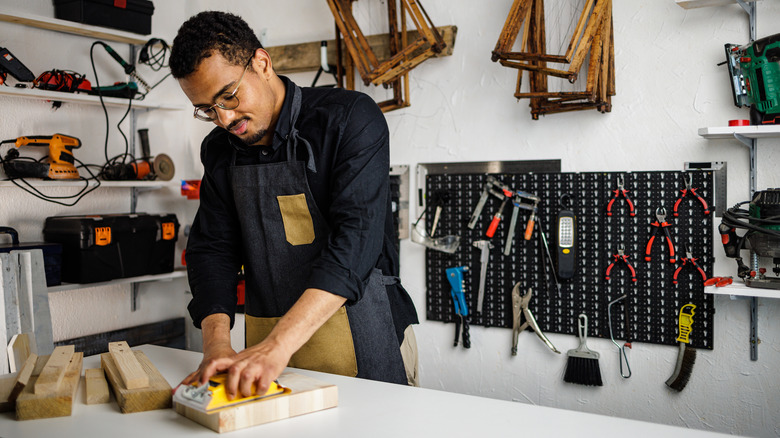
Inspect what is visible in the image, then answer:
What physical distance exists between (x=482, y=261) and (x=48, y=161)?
2.25 meters

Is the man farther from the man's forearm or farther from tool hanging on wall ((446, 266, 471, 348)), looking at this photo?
tool hanging on wall ((446, 266, 471, 348))

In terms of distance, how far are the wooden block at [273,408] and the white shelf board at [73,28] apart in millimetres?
2639

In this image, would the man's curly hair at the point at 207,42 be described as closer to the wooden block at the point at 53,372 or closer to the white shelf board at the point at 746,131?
the wooden block at the point at 53,372

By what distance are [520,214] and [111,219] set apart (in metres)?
2.05

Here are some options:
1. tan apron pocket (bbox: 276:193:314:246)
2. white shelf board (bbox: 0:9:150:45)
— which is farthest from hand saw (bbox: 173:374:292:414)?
white shelf board (bbox: 0:9:150:45)

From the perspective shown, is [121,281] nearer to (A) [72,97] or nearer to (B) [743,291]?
(A) [72,97]

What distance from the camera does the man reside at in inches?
56.1

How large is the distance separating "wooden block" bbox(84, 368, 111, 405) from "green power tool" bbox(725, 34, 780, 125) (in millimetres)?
2264

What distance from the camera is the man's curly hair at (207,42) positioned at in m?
1.42

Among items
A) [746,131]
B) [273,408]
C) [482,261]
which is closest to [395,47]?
[482,261]

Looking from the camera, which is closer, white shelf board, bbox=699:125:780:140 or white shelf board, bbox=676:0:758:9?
white shelf board, bbox=699:125:780:140

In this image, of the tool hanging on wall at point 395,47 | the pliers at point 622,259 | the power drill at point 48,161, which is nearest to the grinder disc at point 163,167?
the power drill at point 48,161

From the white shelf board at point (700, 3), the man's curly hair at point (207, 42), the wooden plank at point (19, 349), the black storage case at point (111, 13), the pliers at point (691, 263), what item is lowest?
the wooden plank at point (19, 349)

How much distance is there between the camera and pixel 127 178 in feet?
11.3
